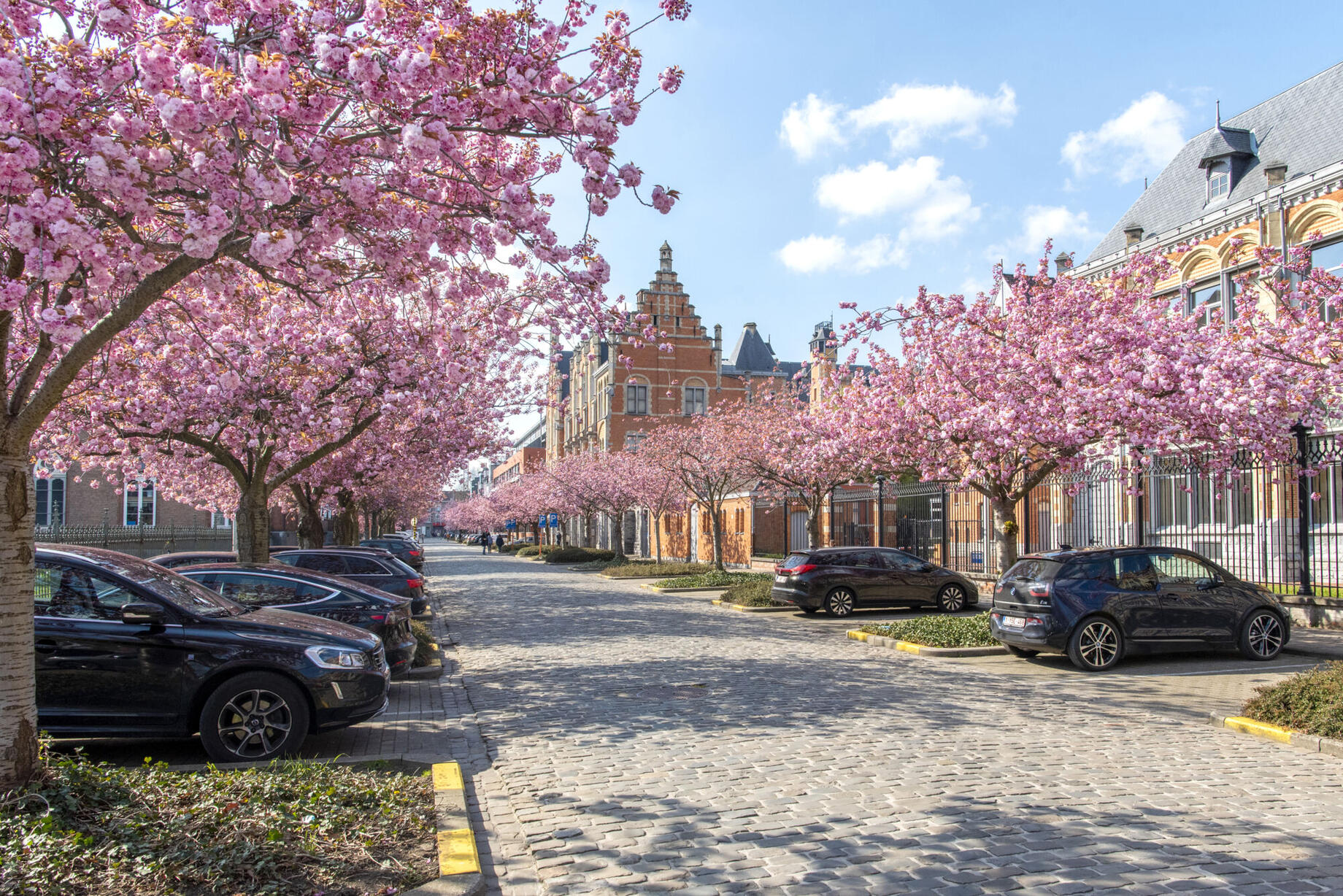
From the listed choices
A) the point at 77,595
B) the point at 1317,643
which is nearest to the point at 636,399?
the point at 1317,643

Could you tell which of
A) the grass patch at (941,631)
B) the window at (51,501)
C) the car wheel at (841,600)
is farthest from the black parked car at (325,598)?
the window at (51,501)

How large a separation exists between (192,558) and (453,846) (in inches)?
450

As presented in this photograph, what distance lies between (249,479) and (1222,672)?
48.4 ft

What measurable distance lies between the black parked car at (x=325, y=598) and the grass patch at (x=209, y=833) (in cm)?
453

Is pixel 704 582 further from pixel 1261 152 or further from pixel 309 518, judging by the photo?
pixel 1261 152

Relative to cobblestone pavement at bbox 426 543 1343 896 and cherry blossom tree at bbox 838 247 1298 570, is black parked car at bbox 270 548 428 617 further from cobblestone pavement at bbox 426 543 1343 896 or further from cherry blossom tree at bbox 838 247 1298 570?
cherry blossom tree at bbox 838 247 1298 570

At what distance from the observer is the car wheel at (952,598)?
64.8ft

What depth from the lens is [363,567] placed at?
16453mm

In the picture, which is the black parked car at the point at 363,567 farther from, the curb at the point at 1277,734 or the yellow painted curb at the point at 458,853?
the curb at the point at 1277,734

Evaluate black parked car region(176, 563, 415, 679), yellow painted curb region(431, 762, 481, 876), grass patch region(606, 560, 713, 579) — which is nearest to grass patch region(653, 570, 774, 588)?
grass patch region(606, 560, 713, 579)

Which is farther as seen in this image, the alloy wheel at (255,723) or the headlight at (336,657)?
the headlight at (336,657)

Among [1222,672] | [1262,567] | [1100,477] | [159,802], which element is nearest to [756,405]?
[1100,477]

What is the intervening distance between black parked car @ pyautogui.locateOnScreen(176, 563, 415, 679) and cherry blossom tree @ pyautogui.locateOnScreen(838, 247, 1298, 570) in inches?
338

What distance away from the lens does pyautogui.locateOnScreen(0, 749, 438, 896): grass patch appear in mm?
4352
